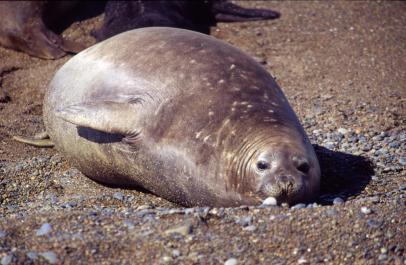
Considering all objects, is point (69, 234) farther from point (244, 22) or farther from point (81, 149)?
point (244, 22)

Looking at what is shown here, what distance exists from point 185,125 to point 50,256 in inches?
50.1

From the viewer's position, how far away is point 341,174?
4840 millimetres

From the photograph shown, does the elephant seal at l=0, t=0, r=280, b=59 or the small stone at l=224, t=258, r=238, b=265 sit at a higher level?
the small stone at l=224, t=258, r=238, b=265

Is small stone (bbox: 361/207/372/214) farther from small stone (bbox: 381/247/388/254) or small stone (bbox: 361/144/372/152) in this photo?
small stone (bbox: 361/144/372/152)

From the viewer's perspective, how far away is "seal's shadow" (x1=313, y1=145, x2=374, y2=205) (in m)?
4.48

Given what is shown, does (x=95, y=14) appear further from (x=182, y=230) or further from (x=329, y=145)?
(x=182, y=230)

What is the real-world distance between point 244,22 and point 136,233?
536 cm

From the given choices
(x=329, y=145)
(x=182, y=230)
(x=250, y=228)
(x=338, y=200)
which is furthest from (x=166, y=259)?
(x=329, y=145)

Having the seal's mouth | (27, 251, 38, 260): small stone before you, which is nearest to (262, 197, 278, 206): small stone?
the seal's mouth

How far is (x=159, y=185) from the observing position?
4.44 m

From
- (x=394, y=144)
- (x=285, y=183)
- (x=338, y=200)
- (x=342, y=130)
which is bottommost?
(x=342, y=130)

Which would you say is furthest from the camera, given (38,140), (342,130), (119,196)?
(38,140)

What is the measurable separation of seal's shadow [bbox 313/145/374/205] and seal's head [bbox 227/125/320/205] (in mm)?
311

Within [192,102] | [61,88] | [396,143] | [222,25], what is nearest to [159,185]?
[192,102]
